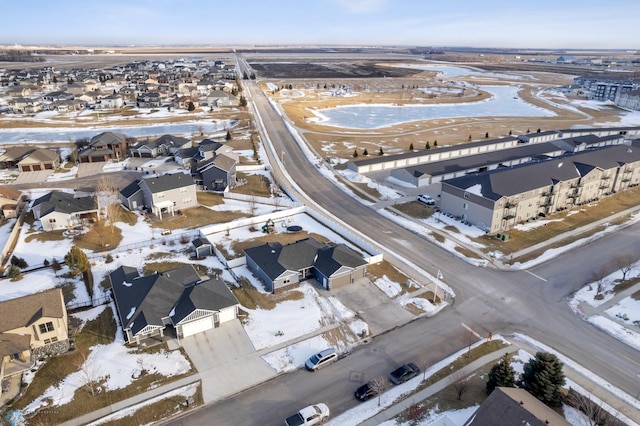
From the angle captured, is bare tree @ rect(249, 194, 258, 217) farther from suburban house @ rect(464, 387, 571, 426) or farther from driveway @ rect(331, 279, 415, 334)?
suburban house @ rect(464, 387, 571, 426)

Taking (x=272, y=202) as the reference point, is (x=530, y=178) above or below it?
above

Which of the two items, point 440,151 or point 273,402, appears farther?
point 440,151

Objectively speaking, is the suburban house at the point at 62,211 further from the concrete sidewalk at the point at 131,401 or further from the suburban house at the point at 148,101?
the suburban house at the point at 148,101

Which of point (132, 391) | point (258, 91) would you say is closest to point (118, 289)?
point (132, 391)

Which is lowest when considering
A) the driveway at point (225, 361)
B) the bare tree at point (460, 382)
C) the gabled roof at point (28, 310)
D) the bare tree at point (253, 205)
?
the driveway at point (225, 361)

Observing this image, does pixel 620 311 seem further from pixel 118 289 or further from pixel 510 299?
pixel 118 289

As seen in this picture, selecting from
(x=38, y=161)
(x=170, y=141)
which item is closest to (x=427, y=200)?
(x=170, y=141)

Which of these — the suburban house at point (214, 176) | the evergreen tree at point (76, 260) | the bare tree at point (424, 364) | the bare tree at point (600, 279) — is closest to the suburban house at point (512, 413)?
the bare tree at point (424, 364)
